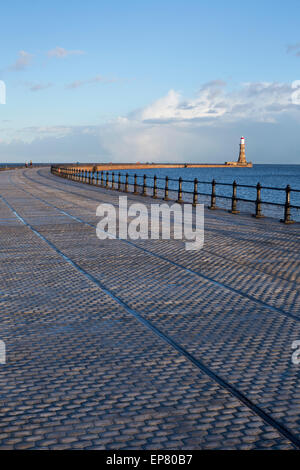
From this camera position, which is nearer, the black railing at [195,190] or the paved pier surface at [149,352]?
the paved pier surface at [149,352]

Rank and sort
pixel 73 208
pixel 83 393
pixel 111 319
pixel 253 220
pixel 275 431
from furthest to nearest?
pixel 73 208, pixel 253 220, pixel 111 319, pixel 83 393, pixel 275 431

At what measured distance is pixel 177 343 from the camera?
5801mm

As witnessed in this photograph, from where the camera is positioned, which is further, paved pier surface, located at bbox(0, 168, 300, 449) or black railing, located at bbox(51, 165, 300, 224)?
black railing, located at bbox(51, 165, 300, 224)

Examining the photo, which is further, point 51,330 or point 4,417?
point 51,330

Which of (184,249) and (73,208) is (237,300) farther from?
(73,208)

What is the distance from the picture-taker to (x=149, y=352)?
18.1ft

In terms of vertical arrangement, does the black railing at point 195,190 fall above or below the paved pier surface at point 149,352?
above

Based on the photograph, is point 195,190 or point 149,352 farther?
point 195,190

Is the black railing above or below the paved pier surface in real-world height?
above

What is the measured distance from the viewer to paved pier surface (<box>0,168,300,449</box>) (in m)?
3.93

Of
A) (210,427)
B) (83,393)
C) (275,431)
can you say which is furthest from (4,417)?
(275,431)

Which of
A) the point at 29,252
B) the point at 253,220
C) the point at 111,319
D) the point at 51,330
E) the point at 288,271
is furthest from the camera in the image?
the point at 253,220

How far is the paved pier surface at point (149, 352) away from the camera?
12.9 feet

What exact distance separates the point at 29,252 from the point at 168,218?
830cm
